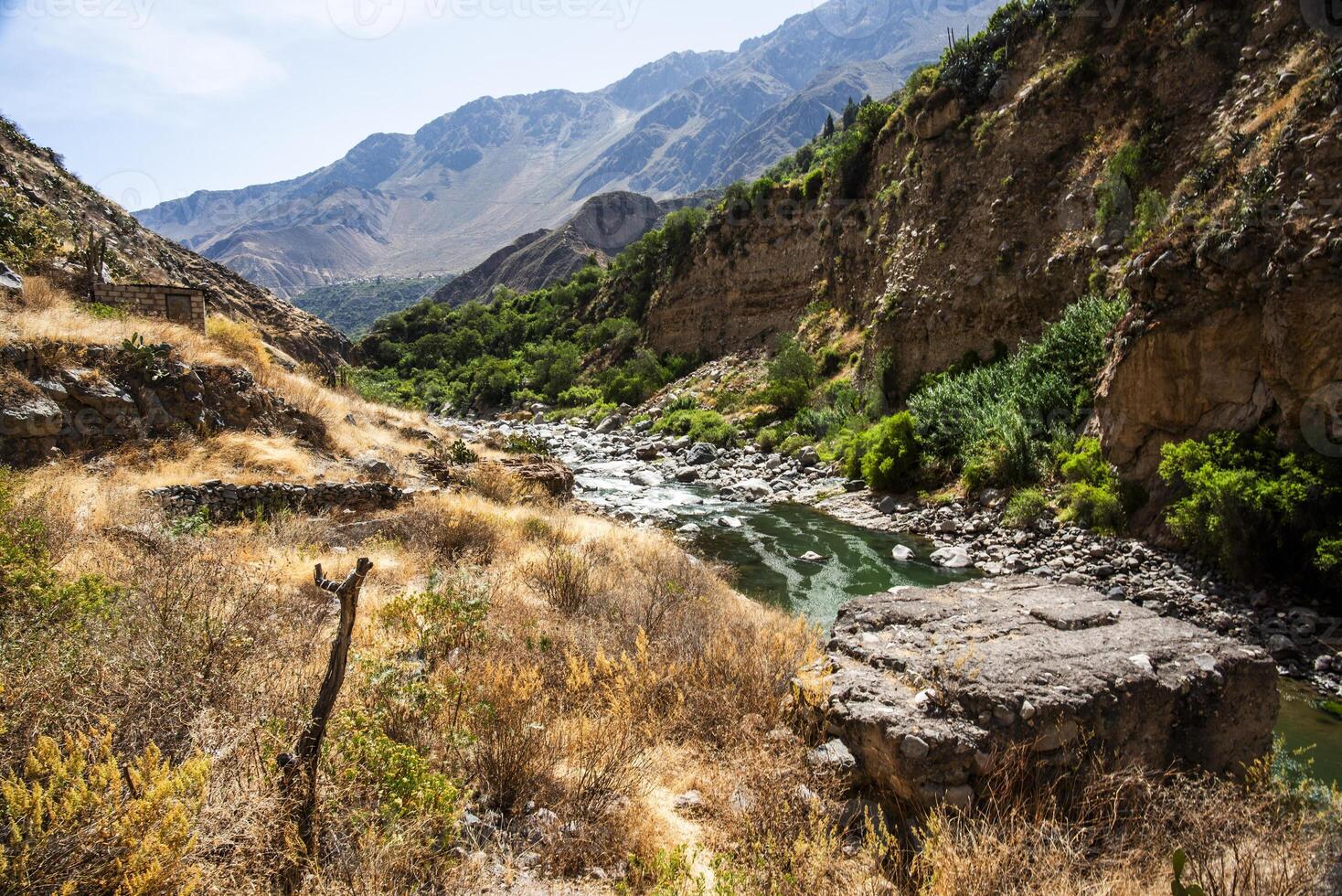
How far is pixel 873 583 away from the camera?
10.7m

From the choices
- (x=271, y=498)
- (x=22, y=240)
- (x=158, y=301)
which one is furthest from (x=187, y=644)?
(x=22, y=240)

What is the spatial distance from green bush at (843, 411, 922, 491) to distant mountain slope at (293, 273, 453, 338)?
144803 millimetres

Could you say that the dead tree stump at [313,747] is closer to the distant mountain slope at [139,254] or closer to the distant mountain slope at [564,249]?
the distant mountain slope at [139,254]

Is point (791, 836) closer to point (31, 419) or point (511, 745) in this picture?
point (511, 745)

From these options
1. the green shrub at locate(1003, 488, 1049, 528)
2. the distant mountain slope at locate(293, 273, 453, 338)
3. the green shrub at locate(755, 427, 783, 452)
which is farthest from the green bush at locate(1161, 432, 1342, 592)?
the distant mountain slope at locate(293, 273, 453, 338)

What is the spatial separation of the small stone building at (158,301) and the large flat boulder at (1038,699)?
13824mm

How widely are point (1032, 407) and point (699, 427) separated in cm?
1430

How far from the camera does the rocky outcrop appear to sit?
750cm

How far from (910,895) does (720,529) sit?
11.6 m

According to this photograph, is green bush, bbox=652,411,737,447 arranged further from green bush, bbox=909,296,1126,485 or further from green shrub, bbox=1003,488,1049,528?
green shrub, bbox=1003,488,1049,528

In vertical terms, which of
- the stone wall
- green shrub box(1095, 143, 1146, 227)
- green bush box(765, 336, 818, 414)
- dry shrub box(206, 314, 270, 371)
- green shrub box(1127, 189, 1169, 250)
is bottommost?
the stone wall

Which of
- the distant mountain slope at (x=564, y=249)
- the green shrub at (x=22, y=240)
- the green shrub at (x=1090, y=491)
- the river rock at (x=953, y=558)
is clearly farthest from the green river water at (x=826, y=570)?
the distant mountain slope at (x=564, y=249)

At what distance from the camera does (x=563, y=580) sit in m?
6.58

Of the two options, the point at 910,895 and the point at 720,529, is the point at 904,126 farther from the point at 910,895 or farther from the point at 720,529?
the point at 910,895
